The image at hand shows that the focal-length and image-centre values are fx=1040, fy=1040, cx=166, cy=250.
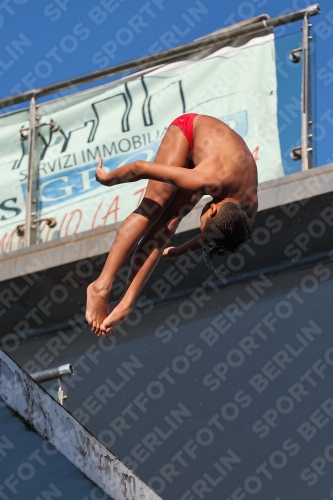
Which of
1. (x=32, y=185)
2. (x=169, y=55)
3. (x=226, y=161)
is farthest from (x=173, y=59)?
Answer: (x=226, y=161)

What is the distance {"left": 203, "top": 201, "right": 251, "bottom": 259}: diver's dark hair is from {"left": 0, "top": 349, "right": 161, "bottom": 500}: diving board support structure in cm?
131

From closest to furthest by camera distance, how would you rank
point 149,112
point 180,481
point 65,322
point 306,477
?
1. point 306,477
2. point 180,481
3. point 149,112
4. point 65,322

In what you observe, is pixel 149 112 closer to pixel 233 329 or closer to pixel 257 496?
pixel 233 329

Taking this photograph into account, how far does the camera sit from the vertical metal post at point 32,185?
8.03m

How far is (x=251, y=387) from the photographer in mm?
7492

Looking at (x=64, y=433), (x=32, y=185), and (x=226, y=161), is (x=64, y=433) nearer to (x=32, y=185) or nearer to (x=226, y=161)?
(x=226, y=161)

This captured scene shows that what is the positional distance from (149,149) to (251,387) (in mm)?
1950

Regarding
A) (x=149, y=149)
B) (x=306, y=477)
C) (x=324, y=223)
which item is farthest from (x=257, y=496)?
(x=149, y=149)

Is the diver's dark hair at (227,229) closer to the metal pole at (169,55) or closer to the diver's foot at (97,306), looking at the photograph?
the diver's foot at (97,306)

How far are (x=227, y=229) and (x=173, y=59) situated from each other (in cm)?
318

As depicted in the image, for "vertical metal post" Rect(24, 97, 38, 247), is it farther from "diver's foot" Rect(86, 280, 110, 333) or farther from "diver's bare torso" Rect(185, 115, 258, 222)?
"diver's bare torso" Rect(185, 115, 258, 222)

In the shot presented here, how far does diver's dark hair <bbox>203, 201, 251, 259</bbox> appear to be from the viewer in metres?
5.33

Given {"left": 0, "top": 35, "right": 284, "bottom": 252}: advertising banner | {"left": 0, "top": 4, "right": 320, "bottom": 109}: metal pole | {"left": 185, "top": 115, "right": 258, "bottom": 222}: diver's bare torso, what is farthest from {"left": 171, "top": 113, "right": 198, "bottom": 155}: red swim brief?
{"left": 0, "top": 4, "right": 320, "bottom": 109}: metal pole

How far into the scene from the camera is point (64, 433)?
4.45 m
